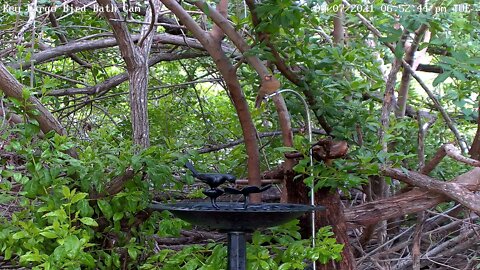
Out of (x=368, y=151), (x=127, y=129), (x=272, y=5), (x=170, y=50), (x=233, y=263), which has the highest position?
(x=170, y=50)

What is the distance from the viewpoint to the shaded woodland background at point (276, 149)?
1.88m

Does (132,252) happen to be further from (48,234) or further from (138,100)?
(138,100)

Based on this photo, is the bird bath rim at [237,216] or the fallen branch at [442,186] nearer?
the bird bath rim at [237,216]

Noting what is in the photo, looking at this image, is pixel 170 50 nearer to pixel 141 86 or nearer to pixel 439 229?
pixel 141 86

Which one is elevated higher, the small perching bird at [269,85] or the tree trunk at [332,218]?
the small perching bird at [269,85]

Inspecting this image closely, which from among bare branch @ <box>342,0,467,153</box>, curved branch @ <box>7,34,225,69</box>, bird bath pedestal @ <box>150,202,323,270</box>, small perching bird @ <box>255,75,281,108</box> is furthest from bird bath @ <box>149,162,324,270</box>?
curved branch @ <box>7,34,225,69</box>

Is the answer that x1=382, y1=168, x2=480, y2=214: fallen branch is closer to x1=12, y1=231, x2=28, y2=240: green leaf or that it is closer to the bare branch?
the bare branch

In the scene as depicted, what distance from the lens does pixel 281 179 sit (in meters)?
2.42

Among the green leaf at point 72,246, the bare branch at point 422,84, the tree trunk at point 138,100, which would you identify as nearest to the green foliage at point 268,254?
the green leaf at point 72,246

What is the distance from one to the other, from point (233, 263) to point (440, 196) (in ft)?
2.88

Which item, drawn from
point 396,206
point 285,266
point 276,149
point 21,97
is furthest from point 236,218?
point 396,206

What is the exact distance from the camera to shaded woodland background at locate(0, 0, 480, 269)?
6.18 feet

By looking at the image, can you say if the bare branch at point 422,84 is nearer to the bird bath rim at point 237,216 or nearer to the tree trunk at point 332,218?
the tree trunk at point 332,218

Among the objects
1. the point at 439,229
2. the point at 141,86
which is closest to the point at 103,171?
the point at 141,86
